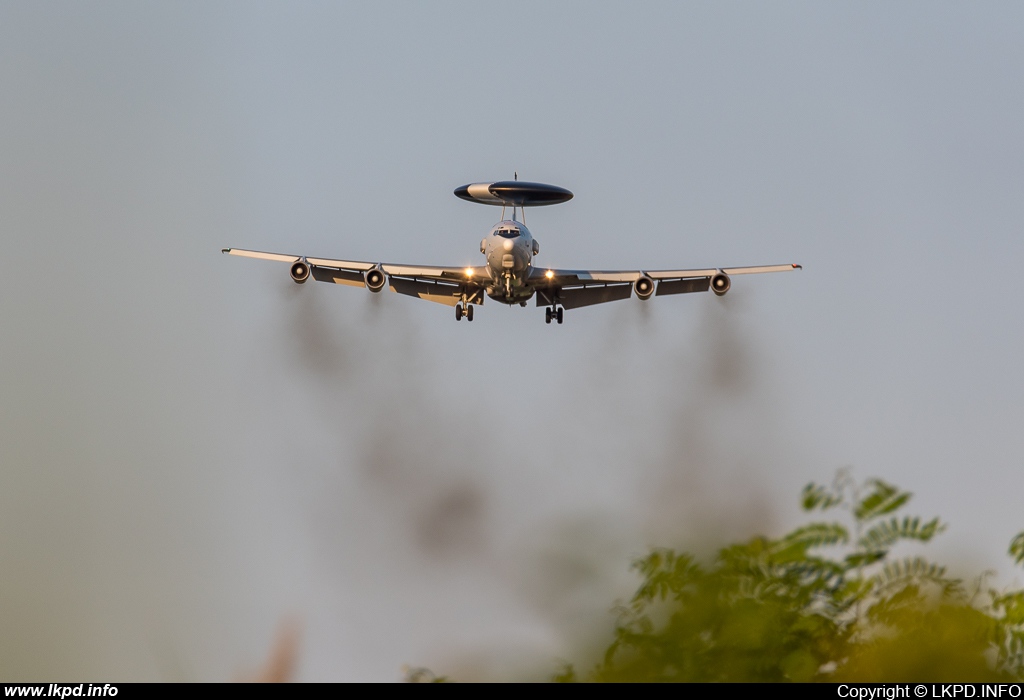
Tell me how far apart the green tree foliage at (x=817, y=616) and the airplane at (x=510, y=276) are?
36972mm

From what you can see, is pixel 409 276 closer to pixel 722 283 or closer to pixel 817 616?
pixel 722 283

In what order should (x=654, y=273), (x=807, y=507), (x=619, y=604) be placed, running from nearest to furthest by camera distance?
(x=807, y=507)
(x=619, y=604)
(x=654, y=273)

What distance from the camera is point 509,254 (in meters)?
55.9

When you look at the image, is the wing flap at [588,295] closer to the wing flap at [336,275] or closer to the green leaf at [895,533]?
the wing flap at [336,275]

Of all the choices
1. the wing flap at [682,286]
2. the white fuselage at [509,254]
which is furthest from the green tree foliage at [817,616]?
the wing flap at [682,286]

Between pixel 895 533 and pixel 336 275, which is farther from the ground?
pixel 336 275

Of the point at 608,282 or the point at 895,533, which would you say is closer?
the point at 895,533

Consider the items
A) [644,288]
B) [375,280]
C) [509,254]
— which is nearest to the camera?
[509,254]

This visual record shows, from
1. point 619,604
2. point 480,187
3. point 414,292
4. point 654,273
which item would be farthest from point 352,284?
point 619,604

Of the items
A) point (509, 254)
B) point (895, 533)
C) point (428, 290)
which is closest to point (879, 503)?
point (895, 533)

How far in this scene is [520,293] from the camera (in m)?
59.8

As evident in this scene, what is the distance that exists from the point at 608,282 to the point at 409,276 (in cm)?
983

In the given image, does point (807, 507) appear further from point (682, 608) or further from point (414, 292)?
point (414, 292)

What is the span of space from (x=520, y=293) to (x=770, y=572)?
137 ft
